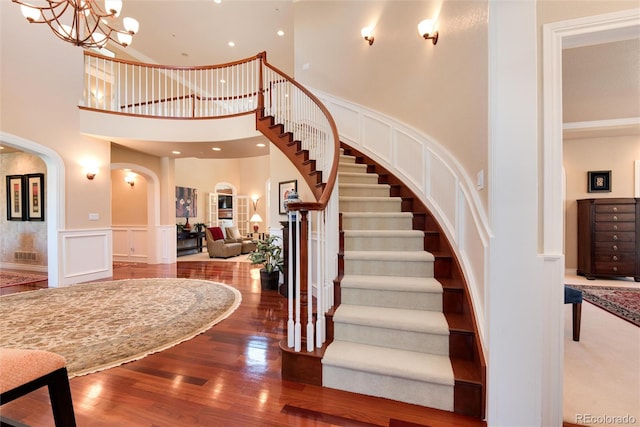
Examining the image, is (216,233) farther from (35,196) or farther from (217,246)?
(35,196)

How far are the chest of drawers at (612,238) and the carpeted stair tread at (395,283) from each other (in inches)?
184

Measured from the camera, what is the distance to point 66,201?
15.1ft

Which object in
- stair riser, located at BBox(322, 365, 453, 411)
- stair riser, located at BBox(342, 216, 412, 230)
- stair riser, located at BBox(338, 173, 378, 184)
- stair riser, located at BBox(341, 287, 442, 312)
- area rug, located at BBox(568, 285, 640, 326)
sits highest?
stair riser, located at BBox(338, 173, 378, 184)

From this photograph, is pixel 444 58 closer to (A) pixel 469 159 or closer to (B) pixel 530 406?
(A) pixel 469 159

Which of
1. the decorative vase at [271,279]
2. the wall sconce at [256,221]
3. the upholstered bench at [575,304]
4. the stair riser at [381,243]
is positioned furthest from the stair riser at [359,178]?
the wall sconce at [256,221]

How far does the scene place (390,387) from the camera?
65.7 inches

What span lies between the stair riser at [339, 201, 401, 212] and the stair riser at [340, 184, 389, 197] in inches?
Answer: 10.5

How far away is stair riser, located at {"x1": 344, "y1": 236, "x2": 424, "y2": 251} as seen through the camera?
8.72 feet

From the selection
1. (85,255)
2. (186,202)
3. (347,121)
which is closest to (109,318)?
(85,255)

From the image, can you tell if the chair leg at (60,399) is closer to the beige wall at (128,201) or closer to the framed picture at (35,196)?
the framed picture at (35,196)

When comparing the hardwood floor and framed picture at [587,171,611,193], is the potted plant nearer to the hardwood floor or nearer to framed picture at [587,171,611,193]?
the hardwood floor

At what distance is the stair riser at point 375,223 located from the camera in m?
2.91

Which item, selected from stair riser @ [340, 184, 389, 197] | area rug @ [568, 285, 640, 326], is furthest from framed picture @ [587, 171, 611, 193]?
stair riser @ [340, 184, 389, 197]

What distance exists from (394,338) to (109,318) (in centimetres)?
305
